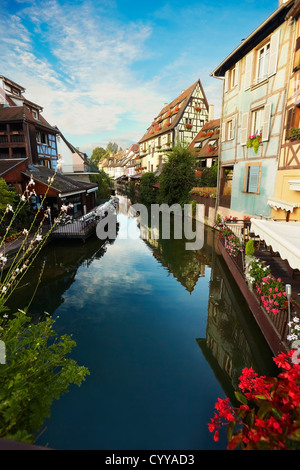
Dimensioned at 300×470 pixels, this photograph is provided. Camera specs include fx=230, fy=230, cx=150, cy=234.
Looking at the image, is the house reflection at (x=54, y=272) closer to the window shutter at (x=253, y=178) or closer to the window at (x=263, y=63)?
the window shutter at (x=253, y=178)

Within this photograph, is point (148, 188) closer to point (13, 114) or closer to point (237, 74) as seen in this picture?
point (13, 114)

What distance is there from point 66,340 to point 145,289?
6.24 meters

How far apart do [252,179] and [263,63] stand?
6.65 m

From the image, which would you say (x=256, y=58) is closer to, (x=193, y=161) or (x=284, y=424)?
(x=193, y=161)

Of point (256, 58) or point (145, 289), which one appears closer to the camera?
point (145, 289)

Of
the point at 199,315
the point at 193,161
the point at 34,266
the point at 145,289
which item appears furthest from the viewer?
the point at 193,161

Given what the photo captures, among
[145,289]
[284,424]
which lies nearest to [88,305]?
[145,289]

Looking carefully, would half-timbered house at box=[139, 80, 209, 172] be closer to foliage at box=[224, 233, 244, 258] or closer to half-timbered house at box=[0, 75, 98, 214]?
half-timbered house at box=[0, 75, 98, 214]

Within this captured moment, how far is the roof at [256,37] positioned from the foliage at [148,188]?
58.6 feet

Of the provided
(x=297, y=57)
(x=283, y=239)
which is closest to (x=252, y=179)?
(x=297, y=57)

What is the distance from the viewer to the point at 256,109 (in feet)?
46.4

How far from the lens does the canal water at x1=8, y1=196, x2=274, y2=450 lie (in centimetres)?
414

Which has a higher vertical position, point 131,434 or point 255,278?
point 255,278

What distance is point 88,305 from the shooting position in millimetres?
8305
